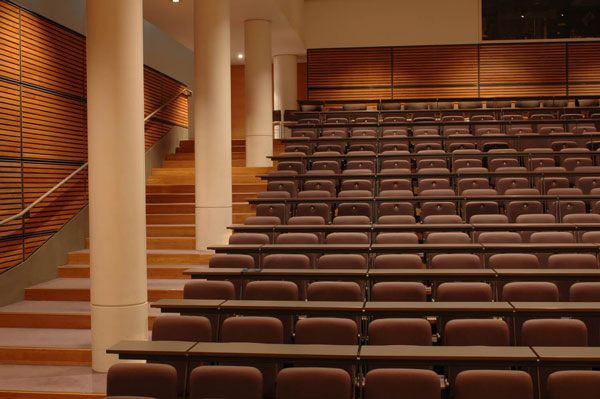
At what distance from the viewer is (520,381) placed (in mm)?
3082

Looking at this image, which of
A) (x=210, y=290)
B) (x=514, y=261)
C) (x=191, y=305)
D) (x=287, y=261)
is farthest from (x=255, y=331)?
(x=514, y=261)

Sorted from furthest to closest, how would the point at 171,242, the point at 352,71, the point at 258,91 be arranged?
the point at 352,71 → the point at 258,91 → the point at 171,242

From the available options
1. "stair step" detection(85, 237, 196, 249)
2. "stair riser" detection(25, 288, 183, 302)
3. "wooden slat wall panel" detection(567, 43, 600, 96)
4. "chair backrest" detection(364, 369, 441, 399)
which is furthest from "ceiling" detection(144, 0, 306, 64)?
"chair backrest" detection(364, 369, 441, 399)

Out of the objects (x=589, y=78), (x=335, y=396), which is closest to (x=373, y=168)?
(x=335, y=396)

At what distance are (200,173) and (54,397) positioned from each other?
3679 mm

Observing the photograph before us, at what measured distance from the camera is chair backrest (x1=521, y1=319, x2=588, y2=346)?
3.79m

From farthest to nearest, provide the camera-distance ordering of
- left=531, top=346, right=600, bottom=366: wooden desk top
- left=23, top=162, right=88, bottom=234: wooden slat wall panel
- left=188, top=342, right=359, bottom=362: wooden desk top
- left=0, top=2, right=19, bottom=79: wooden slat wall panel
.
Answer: left=23, top=162, right=88, bottom=234: wooden slat wall panel
left=0, top=2, right=19, bottom=79: wooden slat wall panel
left=188, top=342, right=359, bottom=362: wooden desk top
left=531, top=346, right=600, bottom=366: wooden desk top

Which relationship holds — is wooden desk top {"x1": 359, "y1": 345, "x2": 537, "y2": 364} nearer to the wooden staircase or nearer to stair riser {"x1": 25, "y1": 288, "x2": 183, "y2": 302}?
the wooden staircase

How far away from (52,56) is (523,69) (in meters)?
9.64

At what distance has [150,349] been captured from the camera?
3654 mm

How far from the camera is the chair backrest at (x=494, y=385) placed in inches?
121

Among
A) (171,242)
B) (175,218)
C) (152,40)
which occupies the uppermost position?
(152,40)

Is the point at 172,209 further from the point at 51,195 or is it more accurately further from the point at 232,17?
the point at 232,17

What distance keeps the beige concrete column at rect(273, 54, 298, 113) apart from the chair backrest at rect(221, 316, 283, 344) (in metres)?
9.70
